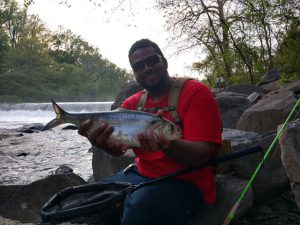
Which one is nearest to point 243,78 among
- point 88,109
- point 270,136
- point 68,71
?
point 270,136

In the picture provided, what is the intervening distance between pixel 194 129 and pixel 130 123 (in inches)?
20.6

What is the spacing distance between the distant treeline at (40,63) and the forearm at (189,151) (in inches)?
2214

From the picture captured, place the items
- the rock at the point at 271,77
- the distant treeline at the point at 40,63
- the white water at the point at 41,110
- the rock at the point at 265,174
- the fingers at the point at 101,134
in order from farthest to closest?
1. the distant treeline at the point at 40,63
2. the white water at the point at 41,110
3. the rock at the point at 271,77
4. the rock at the point at 265,174
5. the fingers at the point at 101,134

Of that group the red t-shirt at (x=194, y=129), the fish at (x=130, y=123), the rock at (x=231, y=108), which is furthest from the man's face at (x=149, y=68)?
the rock at (x=231, y=108)

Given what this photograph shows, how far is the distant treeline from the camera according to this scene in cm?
6619

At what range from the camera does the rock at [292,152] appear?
12.2 ft

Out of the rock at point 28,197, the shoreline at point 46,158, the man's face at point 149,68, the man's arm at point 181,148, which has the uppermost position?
the man's face at point 149,68

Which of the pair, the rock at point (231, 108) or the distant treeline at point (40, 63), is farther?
the distant treeline at point (40, 63)

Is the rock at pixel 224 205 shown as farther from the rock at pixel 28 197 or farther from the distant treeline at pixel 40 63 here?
the distant treeline at pixel 40 63

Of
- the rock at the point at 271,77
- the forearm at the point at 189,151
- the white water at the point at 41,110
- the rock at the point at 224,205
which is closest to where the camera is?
the forearm at the point at 189,151

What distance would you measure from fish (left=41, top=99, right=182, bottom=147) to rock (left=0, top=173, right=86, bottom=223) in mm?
2167

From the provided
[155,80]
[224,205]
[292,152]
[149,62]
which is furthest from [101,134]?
[292,152]

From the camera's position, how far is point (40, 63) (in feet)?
232

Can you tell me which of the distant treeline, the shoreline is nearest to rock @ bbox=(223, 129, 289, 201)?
the shoreline
